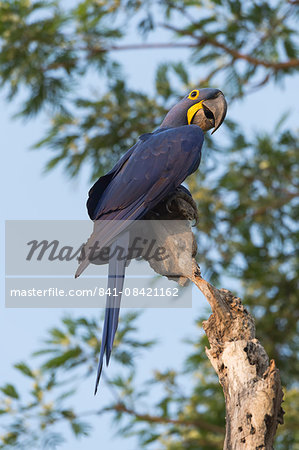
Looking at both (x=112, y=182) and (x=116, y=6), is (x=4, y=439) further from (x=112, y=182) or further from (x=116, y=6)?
(x=116, y=6)

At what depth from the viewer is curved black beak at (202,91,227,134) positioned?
10.5ft

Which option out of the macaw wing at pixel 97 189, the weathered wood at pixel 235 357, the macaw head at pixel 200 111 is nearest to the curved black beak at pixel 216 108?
the macaw head at pixel 200 111

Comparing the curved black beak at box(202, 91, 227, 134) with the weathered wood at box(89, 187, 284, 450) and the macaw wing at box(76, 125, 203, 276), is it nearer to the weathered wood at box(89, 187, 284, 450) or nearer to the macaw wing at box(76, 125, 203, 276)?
the macaw wing at box(76, 125, 203, 276)

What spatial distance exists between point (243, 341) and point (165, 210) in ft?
2.77

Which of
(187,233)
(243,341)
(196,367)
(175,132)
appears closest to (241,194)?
(196,367)

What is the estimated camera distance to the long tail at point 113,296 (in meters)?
2.38

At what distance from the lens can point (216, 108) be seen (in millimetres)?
3229

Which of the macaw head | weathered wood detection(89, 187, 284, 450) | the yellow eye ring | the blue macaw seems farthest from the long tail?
the yellow eye ring

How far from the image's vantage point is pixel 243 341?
2154mm

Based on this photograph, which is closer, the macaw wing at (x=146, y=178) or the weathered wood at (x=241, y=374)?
the weathered wood at (x=241, y=374)

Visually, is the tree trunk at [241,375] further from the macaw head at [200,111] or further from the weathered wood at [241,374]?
the macaw head at [200,111]

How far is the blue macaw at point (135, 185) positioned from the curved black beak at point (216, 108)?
13 cm

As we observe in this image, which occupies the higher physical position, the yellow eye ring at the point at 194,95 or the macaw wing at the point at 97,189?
the yellow eye ring at the point at 194,95

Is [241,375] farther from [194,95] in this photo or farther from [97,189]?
[194,95]
